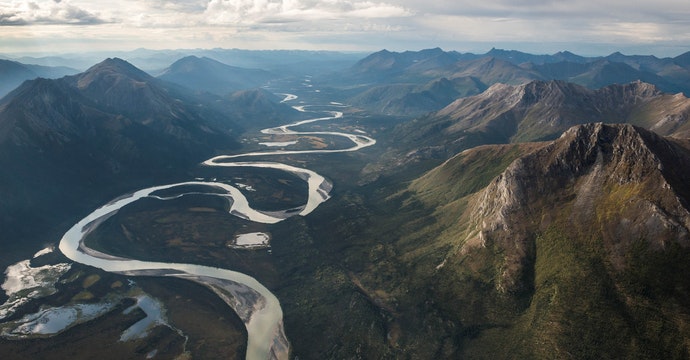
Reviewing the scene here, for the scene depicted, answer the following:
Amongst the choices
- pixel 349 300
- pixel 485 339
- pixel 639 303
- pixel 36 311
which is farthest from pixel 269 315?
pixel 639 303

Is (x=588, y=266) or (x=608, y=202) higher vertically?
(x=608, y=202)

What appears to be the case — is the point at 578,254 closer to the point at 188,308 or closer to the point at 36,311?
the point at 188,308

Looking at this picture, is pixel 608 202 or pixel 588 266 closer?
pixel 588 266

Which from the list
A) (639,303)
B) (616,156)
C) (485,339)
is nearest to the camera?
(639,303)

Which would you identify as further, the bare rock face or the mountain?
the bare rock face
